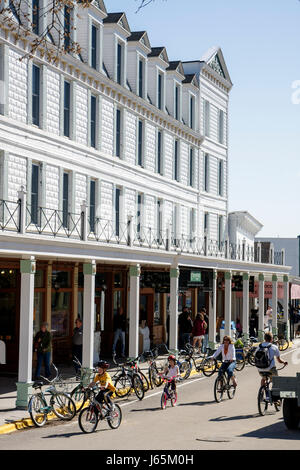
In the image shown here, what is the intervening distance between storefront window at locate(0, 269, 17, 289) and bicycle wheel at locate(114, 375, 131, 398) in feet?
A: 18.7

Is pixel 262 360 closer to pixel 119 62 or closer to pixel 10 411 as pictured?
pixel 10 411

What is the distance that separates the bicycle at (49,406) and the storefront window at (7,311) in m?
7.97

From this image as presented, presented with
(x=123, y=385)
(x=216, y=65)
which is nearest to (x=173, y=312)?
(x=123, y=385)

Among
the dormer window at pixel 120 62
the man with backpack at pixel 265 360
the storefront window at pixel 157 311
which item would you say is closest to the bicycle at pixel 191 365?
Result: the man with backpack at pixel 265 360

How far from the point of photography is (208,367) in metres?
29.2

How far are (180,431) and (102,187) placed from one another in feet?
46.7

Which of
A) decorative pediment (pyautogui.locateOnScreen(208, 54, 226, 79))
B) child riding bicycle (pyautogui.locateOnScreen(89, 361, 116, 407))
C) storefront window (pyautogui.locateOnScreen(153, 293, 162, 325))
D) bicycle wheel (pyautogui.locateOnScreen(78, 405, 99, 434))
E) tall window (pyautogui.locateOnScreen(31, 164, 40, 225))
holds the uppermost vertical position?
decorative pediment (pyautogui.locateOnScreen(208, 54, 226, 79))

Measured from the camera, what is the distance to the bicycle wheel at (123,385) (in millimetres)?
22027

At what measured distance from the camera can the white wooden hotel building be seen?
23109 mm

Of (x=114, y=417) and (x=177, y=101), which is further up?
(x=177, y=101)

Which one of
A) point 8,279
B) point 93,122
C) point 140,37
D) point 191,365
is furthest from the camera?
point 140,37

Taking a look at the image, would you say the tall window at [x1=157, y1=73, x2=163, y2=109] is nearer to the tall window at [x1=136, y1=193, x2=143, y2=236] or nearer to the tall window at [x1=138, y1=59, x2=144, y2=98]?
the tall window at [x1=138, y1=59, x2=144, y2=98]

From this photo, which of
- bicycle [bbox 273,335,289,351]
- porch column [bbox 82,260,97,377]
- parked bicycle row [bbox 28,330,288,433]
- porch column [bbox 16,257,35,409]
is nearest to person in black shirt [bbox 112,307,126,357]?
parked bicycle row [bbox 28,330,288,433]
